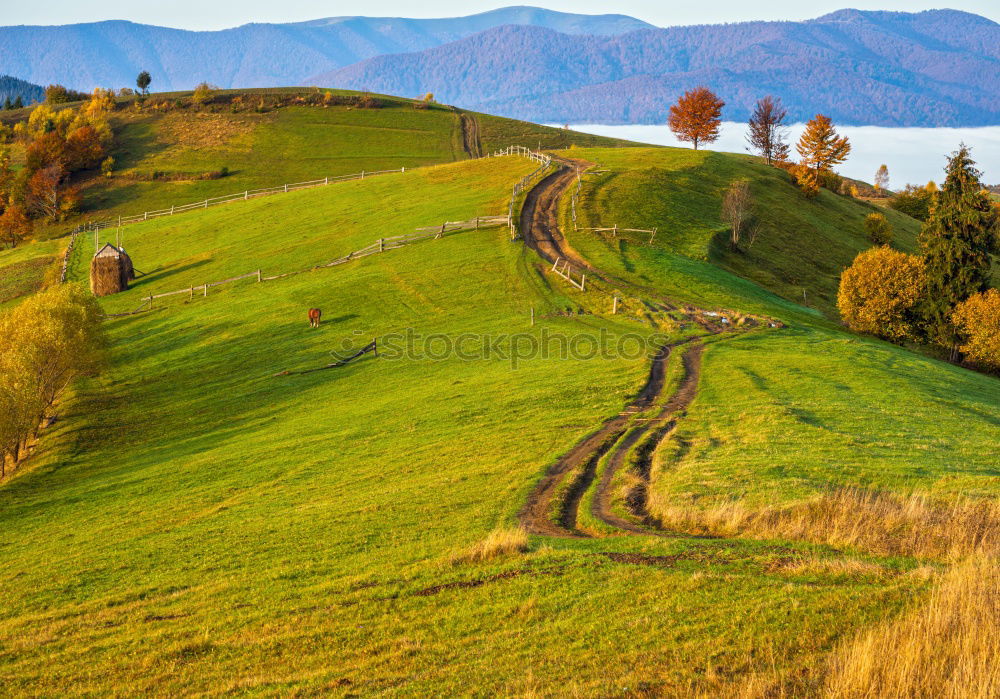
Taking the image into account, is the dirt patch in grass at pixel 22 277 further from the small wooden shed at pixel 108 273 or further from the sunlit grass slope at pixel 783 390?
the sunlit grass slope at pixel 783 390

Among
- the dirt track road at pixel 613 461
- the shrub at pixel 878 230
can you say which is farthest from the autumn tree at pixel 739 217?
the dirt track road at pixel 613 461

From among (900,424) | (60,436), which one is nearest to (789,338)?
(900,424)

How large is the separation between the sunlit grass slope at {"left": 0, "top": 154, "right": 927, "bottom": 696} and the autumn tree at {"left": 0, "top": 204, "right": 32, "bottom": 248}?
73.7 m

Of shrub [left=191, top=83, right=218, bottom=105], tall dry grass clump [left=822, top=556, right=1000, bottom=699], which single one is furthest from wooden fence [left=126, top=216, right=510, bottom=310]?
shrub [left=191, top=83, right=218, bottom=105]

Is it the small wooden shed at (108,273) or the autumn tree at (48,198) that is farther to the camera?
the autumn tree at (48,198)

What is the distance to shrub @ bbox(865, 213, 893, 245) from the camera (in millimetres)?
98312

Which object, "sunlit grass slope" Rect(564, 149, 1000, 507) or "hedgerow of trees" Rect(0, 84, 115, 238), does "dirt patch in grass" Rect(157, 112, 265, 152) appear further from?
"sunlit grass slope" Rect(564, 149, 1000, 507)

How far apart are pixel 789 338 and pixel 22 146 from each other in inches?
5728

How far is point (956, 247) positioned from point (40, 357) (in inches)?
2677

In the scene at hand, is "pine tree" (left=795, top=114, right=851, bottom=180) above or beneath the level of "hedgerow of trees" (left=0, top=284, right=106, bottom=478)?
above

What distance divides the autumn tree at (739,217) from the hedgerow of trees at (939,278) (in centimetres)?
1636

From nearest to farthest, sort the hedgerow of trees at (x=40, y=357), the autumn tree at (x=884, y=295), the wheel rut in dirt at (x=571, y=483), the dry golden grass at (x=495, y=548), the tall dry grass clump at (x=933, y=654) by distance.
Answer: the tall dry grass clump at (x=933, y=654), the dry golden grass at (x=495, y=548), the wheel rut in dirt at (x=571, y=483), the hedgerow of trees at (x=40, y=357), the autumn tree at (x=884, y=295)

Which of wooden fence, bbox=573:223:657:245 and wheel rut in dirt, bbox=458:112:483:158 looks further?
wheel rut in dirt, bbox=458:112:483:158

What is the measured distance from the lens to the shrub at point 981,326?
5512 cm
